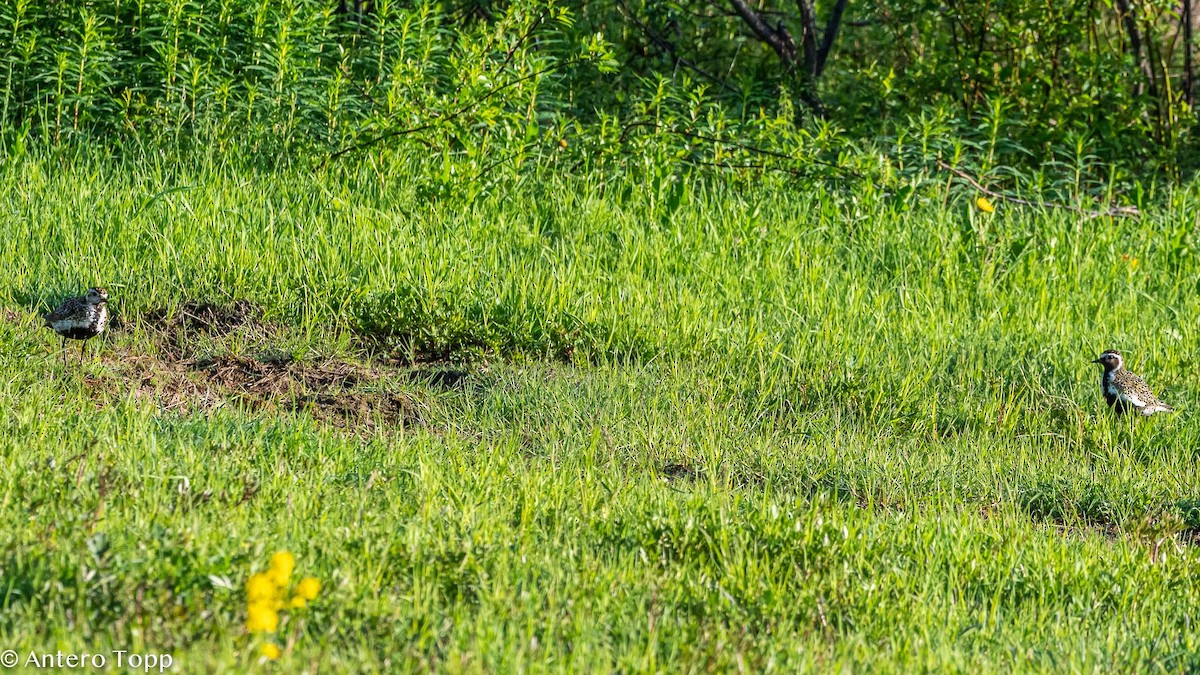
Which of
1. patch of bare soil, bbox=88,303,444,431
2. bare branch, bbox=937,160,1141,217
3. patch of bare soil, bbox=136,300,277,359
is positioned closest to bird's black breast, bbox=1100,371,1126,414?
bare branch, bbox=937,160,1141,217

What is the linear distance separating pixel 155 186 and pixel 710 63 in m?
5.69

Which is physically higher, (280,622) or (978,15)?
(978,15)

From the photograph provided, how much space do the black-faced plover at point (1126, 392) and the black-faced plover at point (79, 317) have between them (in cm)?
464

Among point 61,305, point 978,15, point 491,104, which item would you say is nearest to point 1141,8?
point 978,15

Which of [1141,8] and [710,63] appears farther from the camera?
[710,63]

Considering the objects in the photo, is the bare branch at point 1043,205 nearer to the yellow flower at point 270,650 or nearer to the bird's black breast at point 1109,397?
the bird's black breast at point 1109,397

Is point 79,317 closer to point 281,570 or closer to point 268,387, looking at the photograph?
point 268,387

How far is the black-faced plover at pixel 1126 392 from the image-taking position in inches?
243

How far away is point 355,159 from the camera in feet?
27.7

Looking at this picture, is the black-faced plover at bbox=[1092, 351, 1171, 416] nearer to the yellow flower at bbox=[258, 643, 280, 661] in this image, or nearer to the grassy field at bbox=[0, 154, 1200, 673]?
the grassy field at bbox=[0, 154, 1200, 673]

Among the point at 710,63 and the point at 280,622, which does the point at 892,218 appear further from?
the point at 280,622

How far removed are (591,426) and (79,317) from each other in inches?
89.1

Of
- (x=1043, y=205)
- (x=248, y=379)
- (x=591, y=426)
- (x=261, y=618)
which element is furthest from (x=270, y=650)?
(x=1043, y=205)

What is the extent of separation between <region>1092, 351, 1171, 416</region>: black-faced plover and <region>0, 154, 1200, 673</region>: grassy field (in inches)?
3.4
